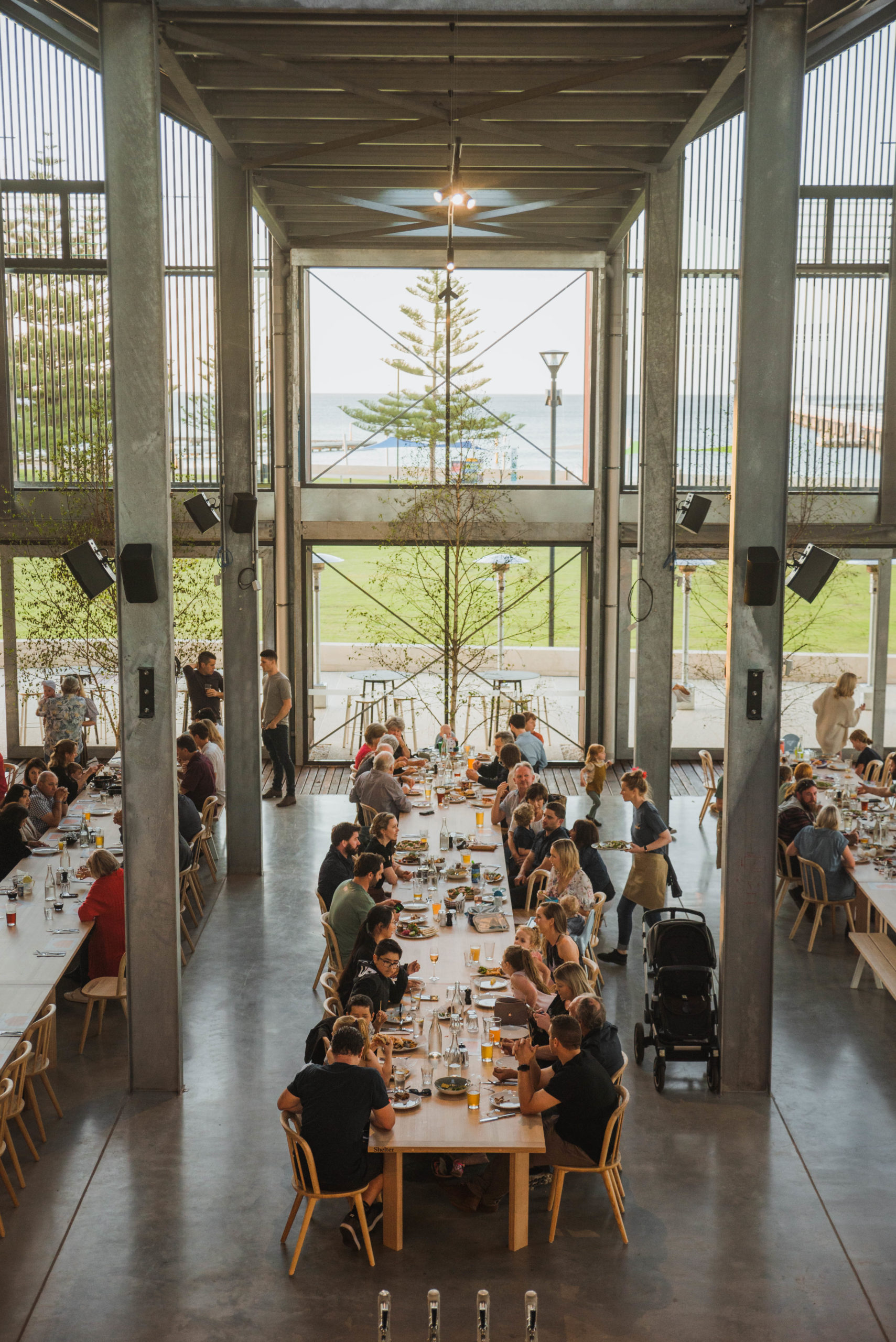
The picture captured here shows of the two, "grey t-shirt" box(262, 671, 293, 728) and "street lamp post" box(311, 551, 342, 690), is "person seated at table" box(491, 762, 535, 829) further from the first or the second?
"street lamp post" box(311, 551, 342, 690)

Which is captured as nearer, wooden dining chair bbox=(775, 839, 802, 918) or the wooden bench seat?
the wooden bench seat

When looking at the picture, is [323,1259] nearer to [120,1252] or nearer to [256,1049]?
[120,1252]

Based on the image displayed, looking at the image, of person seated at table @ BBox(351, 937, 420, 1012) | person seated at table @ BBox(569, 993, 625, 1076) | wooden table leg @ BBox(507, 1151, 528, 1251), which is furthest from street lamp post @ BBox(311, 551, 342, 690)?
wooden table leg @ BBox(507, 1151, 528, 1251)

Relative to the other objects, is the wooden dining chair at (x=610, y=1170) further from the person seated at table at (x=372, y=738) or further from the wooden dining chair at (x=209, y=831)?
the person seated at table at (x=372, y=738)

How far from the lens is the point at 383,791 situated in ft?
35.3

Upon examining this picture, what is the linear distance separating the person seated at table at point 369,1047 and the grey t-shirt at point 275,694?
7.40m

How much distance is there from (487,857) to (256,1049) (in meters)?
2.45

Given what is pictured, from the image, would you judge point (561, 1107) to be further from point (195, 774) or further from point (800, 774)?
point (800, 774)

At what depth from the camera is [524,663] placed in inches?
658

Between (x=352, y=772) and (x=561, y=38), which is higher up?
(x=561, y=38)

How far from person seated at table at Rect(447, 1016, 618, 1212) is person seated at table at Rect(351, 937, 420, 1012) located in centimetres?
88

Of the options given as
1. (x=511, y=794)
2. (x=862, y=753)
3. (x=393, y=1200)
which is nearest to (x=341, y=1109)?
(x=393, y=1200)

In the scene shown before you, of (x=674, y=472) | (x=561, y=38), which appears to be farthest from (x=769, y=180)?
(x=674, y=472)

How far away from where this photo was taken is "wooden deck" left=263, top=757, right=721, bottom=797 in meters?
14.6
